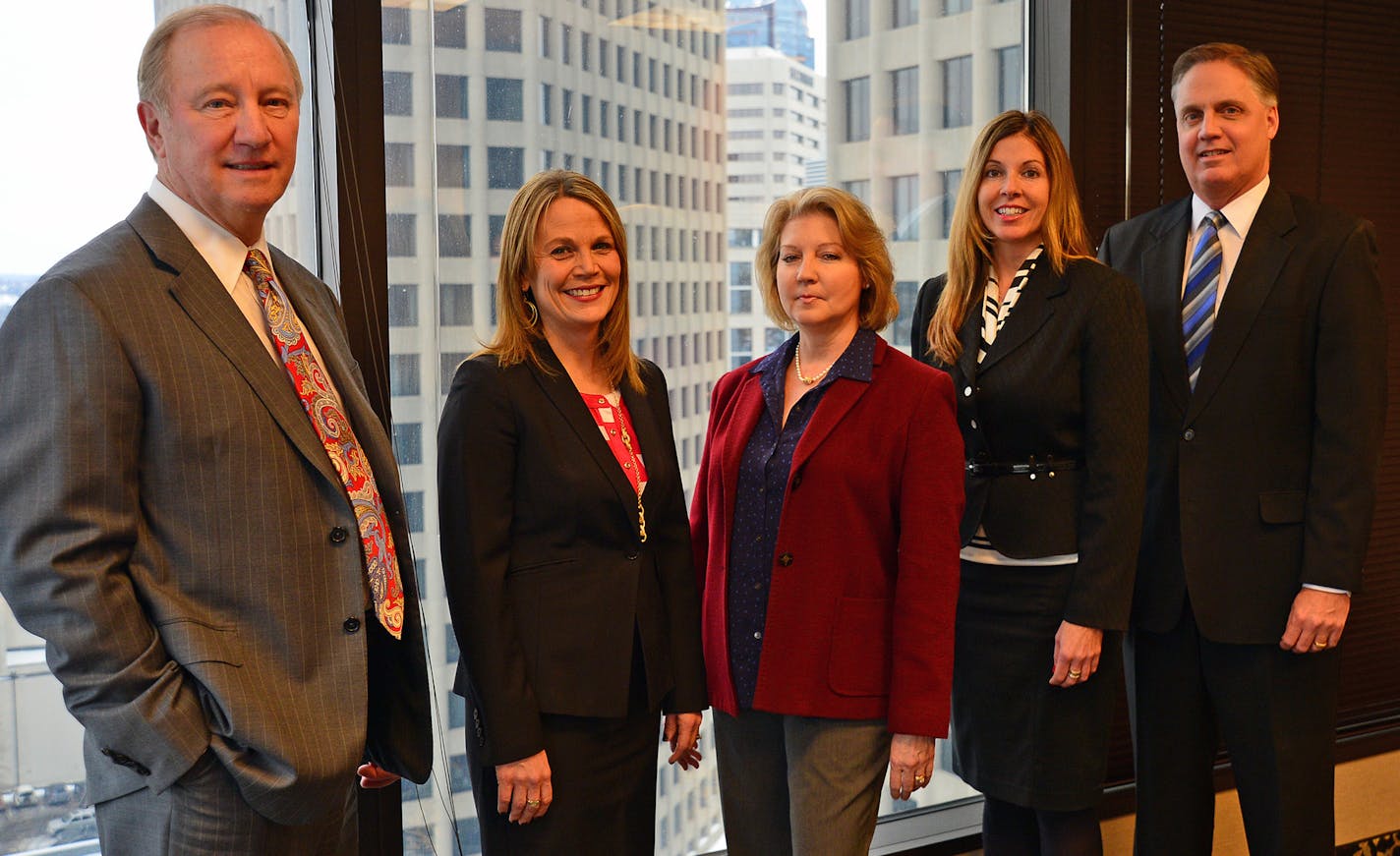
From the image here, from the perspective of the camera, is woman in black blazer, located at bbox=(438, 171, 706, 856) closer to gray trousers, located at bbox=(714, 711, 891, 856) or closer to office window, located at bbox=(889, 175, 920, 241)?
gray trousers, located at bbox=(714, 711, 891, 856)

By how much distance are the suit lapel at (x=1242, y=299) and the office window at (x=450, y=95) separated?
1641 millimetres

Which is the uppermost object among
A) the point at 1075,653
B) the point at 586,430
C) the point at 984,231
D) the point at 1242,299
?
the point at 984,231

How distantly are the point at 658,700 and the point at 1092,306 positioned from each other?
3.65 ft

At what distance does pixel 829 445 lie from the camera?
2.03m

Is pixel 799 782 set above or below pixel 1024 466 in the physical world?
below

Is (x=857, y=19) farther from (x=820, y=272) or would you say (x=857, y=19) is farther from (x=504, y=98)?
(x=820, y=272)

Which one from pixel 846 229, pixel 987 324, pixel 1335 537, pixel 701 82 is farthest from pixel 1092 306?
pixel 701 82

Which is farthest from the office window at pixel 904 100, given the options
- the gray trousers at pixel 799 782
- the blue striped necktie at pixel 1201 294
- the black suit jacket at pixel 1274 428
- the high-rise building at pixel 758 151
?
the gray trousers at pixel 799 782

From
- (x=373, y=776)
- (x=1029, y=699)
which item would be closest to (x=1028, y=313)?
(x=1029, y=699)

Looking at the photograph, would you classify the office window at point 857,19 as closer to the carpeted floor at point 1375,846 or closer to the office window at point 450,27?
the office window at point 450,27

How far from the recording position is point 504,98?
2506 mm

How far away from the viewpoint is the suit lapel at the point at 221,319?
150cm

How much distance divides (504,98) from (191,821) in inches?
62.6

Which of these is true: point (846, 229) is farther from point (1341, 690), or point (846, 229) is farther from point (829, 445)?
point (1341, 690)
